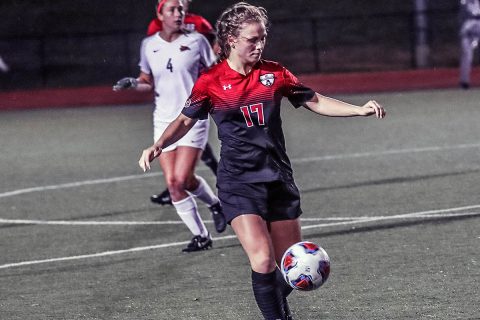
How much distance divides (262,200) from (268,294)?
0.59 metres

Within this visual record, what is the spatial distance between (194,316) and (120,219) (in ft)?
15.3

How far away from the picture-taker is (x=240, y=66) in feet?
24.0

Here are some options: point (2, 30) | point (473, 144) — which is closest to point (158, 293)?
point (473, 144)

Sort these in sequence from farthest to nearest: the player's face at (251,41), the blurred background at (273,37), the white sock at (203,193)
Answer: the blurred background at (273,37) < the white sock at (203,193) < the player's face at (251,41)

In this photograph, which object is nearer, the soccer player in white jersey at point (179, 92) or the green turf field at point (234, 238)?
the green turf field at point (234, 238)

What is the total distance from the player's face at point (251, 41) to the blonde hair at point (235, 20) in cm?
4

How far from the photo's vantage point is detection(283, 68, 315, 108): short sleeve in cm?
742

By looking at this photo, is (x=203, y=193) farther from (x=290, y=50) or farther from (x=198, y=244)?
(x=290, y=50)

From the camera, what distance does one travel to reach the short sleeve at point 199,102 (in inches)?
292

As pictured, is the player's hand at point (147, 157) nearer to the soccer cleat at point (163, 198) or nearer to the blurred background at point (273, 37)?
the soccer cleat at point (163, 198)

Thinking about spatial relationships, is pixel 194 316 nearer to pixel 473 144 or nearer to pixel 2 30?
pixel 473 144

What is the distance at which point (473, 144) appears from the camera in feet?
56.4

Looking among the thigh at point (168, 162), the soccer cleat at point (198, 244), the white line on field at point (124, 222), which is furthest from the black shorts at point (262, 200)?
the white line on field at point (124, 222)

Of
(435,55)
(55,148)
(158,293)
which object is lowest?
(435,55)
